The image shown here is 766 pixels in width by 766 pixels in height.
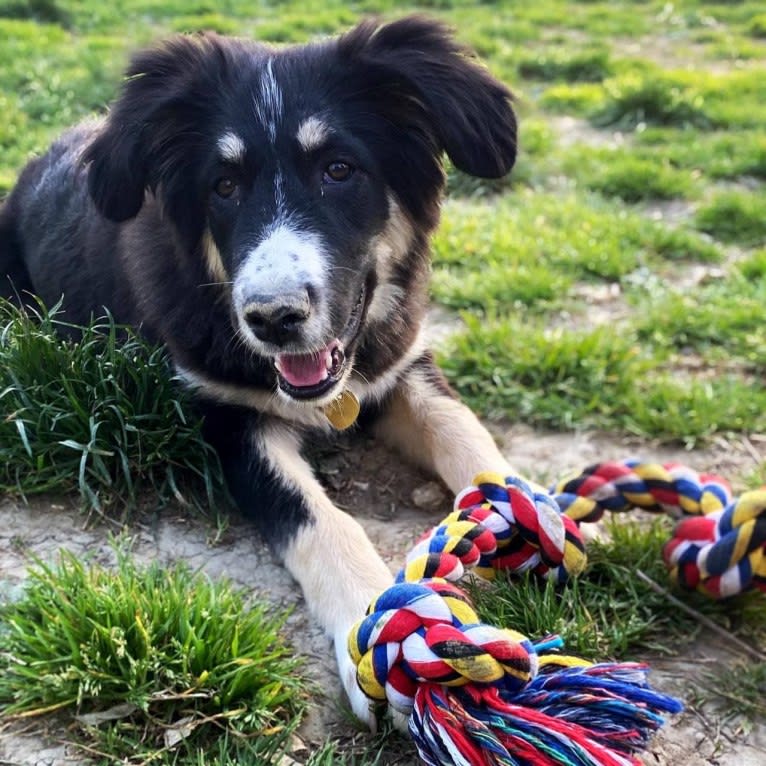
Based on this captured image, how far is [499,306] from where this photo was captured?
4305 millimetres

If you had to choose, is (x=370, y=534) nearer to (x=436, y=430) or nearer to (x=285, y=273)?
(x=436, y=430)

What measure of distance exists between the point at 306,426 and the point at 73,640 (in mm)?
1172

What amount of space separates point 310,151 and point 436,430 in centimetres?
100

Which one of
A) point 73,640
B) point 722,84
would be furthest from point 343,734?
point 722,84

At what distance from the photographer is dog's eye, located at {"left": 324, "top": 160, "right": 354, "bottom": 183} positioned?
8.50ft

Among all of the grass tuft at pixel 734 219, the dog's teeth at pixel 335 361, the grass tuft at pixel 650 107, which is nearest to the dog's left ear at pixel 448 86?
the dog's teeth at pixel 335 361

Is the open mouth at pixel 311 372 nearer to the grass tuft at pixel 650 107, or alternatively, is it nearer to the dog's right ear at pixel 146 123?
the dog's right ear at pixel 146 123

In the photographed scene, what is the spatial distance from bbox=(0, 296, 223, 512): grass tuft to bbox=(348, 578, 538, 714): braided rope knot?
0.93 metres

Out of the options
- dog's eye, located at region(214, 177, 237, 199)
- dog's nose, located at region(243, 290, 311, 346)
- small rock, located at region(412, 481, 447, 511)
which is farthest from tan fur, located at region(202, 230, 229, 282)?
small rock, located at region(412, 481, 447, 511)

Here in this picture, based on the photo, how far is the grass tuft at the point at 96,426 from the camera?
2.63m

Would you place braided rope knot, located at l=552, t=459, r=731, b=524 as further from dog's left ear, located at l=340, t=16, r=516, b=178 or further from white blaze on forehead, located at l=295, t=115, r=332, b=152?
white blaze on forehead, located at l=295, t=115, r=332, b=152

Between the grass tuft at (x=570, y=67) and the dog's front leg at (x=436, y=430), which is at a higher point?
the dog's front leg at (x=436, y=430)

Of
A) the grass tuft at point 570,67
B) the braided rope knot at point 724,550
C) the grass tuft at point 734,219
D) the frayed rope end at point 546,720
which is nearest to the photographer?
the frayed rope end at point 546,720

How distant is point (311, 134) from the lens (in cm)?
254
